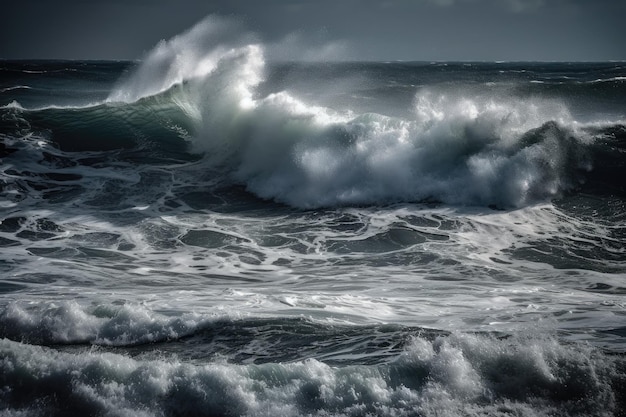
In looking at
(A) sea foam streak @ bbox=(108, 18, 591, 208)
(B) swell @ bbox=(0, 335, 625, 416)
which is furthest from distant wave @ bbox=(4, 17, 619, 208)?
(B) swell @ bbox=(0, 335, 625, 416)

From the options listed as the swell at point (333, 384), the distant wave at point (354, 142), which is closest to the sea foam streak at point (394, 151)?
the distant wave at point (354, 142)

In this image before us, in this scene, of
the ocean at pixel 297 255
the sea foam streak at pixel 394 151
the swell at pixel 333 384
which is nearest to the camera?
the swell at pixel 333 384

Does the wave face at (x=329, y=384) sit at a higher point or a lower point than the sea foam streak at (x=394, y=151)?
lower

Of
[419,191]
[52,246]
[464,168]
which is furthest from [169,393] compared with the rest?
[464,168]

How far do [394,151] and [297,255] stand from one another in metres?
4.52

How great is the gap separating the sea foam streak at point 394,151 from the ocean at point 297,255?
0.05 meters

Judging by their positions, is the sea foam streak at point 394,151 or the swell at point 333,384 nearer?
the swell at point 333,384

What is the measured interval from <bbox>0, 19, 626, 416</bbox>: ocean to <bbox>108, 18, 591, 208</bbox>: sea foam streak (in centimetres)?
5

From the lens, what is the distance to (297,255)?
9.16 m

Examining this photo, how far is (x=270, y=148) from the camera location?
13711mm

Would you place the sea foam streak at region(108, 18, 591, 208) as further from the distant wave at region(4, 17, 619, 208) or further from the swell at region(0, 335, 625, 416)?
the swell at region(0, 335, 625, 416)

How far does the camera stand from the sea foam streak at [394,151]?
11945 mm

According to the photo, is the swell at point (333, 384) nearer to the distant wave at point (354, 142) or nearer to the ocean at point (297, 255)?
→ the ocean at point (297, 255)

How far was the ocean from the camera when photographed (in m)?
4.84
